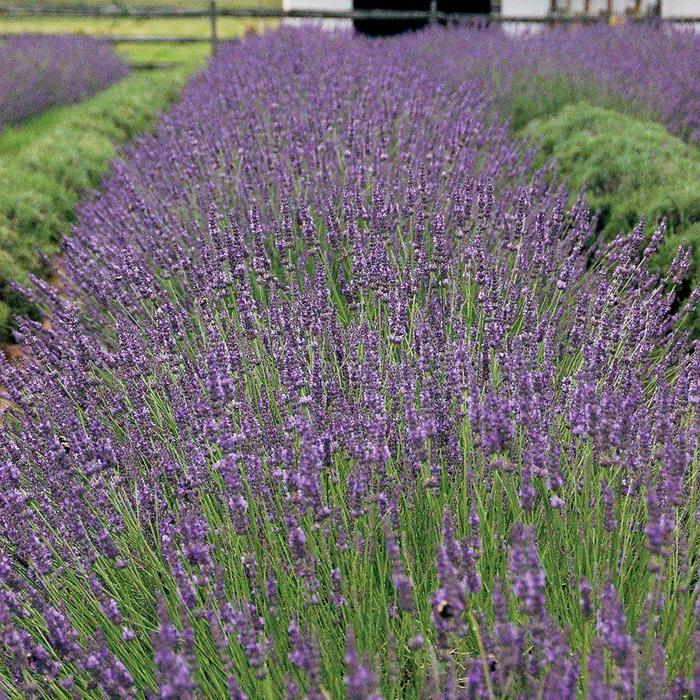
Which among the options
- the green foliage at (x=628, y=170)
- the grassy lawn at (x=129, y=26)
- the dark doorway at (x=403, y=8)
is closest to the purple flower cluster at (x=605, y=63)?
the green foliage at (x=628, y=170)

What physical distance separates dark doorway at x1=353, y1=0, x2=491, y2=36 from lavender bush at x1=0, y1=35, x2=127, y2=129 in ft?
14.3

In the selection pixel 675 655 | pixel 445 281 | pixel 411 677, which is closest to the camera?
pixel 675 655

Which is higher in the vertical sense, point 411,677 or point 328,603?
point 328,603

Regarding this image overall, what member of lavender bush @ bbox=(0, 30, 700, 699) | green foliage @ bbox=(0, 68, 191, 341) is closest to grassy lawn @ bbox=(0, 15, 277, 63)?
green foliage @ bbox=(0, 68, 191, 341)

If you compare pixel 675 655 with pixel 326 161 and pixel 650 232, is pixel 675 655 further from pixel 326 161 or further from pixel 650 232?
pixel 326 161

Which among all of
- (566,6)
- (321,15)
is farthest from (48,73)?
(566,6)

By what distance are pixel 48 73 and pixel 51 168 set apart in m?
4.82

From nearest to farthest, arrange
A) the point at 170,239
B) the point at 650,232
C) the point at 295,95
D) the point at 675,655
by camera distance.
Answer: the point at 675,655
the point at 170,239
the point at 650,232
the point at 295,95

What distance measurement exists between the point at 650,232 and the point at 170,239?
2.35 meters

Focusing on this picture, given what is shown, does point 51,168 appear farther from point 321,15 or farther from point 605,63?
point 321,15

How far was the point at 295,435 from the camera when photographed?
7.55 feet

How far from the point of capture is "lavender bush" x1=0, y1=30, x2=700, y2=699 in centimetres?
165

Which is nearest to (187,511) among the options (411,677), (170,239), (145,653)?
(145,653)

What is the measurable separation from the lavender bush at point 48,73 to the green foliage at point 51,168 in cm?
24
